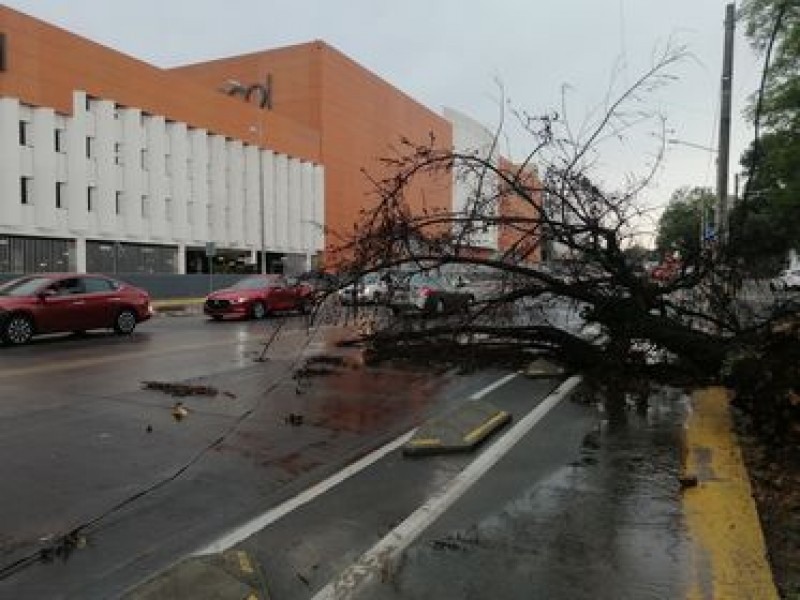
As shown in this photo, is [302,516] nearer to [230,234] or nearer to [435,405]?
[435,405]

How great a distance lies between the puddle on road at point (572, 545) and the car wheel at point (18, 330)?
13.1 meters

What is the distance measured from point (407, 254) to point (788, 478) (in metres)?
5.95

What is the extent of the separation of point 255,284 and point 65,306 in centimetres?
896

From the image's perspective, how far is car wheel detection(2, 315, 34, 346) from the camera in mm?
16188

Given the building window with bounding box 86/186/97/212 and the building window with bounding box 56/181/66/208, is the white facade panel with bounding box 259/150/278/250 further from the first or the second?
the building window with bounding box 56/181/66/208

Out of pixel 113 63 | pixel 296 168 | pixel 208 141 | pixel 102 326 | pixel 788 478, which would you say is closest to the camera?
pixel 788 478

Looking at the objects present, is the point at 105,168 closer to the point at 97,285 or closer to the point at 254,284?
the point at 254,284

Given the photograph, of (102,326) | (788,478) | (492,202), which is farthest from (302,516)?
(102,326)

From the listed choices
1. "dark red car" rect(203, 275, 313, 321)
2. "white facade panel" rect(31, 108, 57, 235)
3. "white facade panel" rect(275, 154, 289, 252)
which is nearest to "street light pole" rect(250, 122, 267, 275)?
"white facade panel" rect(275, 154, 289, 252)

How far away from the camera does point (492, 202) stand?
11383 millimetres

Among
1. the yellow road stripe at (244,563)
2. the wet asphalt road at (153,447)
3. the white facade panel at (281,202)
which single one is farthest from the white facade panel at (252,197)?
the yellow road stripe at (244,563)

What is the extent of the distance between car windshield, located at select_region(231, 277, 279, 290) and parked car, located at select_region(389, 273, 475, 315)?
13.3m

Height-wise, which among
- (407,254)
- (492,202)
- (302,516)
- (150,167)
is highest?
(150,167)

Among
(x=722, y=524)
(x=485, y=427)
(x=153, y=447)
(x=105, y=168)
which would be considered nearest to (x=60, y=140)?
(x=105, y=168)
